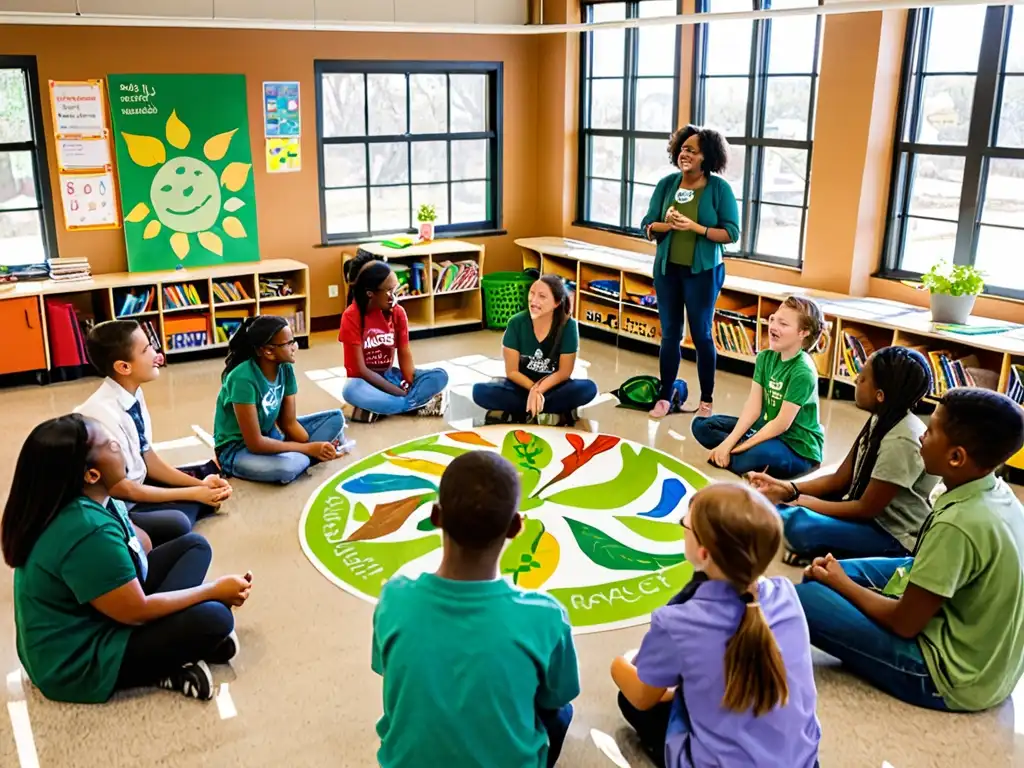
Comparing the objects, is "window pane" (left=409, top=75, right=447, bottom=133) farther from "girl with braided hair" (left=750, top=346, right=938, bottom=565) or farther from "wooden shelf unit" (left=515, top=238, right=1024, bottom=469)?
"girl with braided hair" (left=750, top=346, right=938, bottom=565)

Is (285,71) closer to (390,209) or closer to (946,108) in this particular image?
(390,209)

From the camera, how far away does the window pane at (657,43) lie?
24.2 feet

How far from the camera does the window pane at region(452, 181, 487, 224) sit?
27.3 feet

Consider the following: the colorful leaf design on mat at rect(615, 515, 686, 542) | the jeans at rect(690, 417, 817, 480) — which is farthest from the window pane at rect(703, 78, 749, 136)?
the colorful leaf design on mat at rect(615, 515, 686, 542)

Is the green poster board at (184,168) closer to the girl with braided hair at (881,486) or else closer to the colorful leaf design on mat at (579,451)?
the colorful leaf design on mat at (579,451)

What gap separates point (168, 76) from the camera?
266 inches

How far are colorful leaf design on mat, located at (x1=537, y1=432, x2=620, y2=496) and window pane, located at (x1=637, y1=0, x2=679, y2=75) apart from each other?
11.3 ft

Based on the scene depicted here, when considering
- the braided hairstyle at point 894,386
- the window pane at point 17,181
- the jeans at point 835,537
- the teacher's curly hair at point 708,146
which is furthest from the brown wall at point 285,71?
the braided hairstyle at point 894,386

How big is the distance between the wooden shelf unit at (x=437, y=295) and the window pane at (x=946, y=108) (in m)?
3.47

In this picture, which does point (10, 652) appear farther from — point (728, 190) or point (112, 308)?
point (728, 190)

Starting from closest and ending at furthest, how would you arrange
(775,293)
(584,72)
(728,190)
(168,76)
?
(728,190) < (775,293) < (168,76) < (584,72)

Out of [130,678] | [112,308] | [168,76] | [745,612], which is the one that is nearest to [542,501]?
[130,678]

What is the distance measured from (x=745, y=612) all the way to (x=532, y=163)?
22.4 feet

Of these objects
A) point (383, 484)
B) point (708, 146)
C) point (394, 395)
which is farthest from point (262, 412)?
point (708, 146)
